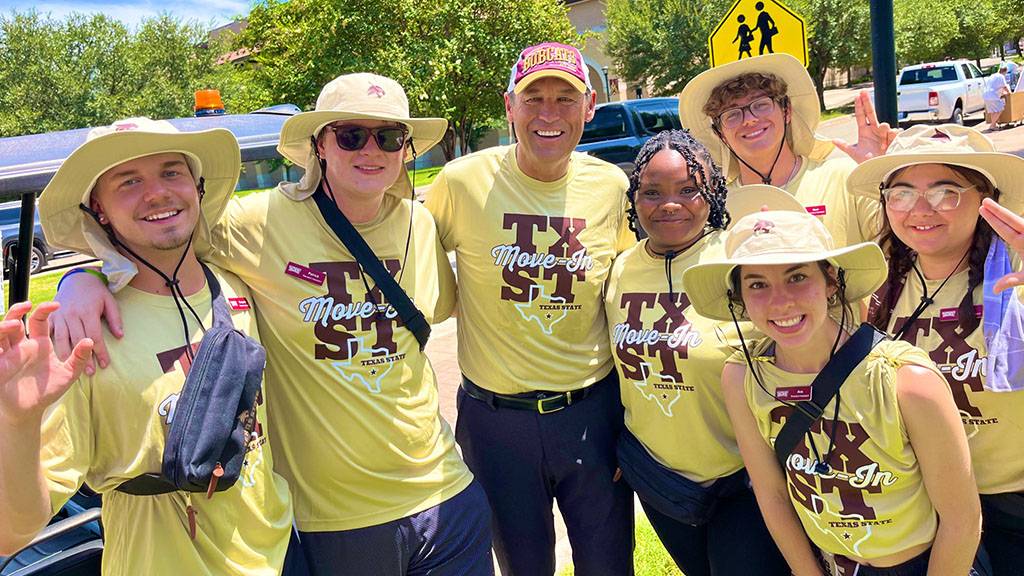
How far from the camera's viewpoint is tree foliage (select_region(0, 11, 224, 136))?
2977 cm

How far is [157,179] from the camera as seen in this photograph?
2.27 metres

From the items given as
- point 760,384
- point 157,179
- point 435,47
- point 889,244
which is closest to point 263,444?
point 157,179

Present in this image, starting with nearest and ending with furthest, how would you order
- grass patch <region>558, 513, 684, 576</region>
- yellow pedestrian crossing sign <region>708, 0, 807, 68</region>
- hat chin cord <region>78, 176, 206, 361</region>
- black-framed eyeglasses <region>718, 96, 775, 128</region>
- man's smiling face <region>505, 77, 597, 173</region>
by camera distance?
hat chin cord <region>78, 176, 206, 361</region> → man's smiling face <region>505, 77, 597, 173</region> → black-framed eyeglasses <region>718, 96, 775, 128</region> → grass patch <region>558, 513, 684, 576</region> → yellow pedestrian crossing sign <region>708, 0, 807, 68</region>

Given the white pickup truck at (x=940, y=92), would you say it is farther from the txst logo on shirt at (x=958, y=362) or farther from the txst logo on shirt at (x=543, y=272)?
the txst logo on shirt at (x=958, y=362)

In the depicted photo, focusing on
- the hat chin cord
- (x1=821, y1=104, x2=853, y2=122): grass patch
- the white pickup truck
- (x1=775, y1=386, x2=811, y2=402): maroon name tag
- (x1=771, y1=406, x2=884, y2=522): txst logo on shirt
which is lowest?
(x1=821, y1=104, x2=853, y2=122): grass patch

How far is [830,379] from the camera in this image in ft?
7.25

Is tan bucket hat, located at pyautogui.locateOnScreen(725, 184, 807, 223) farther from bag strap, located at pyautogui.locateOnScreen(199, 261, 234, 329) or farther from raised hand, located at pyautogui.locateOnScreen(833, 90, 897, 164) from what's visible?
bag strap, located at pyautogui.locateOnScreen(199, 261, 234, 329)

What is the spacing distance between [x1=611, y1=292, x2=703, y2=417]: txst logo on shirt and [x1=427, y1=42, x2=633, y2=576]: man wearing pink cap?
30 centimetres

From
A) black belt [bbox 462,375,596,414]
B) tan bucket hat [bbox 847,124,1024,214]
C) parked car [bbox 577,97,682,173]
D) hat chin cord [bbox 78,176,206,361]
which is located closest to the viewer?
hat chin cord [bbox 78,176,206,361]

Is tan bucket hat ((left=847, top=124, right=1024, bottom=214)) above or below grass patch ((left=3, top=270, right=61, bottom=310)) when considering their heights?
above

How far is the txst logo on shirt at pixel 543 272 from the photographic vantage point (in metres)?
3.08

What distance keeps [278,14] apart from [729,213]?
2340 centimetres

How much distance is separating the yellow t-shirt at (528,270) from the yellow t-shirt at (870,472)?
104 centimetres

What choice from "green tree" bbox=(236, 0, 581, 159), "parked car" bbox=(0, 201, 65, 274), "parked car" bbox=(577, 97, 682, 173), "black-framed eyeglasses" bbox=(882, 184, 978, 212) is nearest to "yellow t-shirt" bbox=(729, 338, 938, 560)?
"black-framed eyeglasses" bbox=(882, 184, 978, 212)
